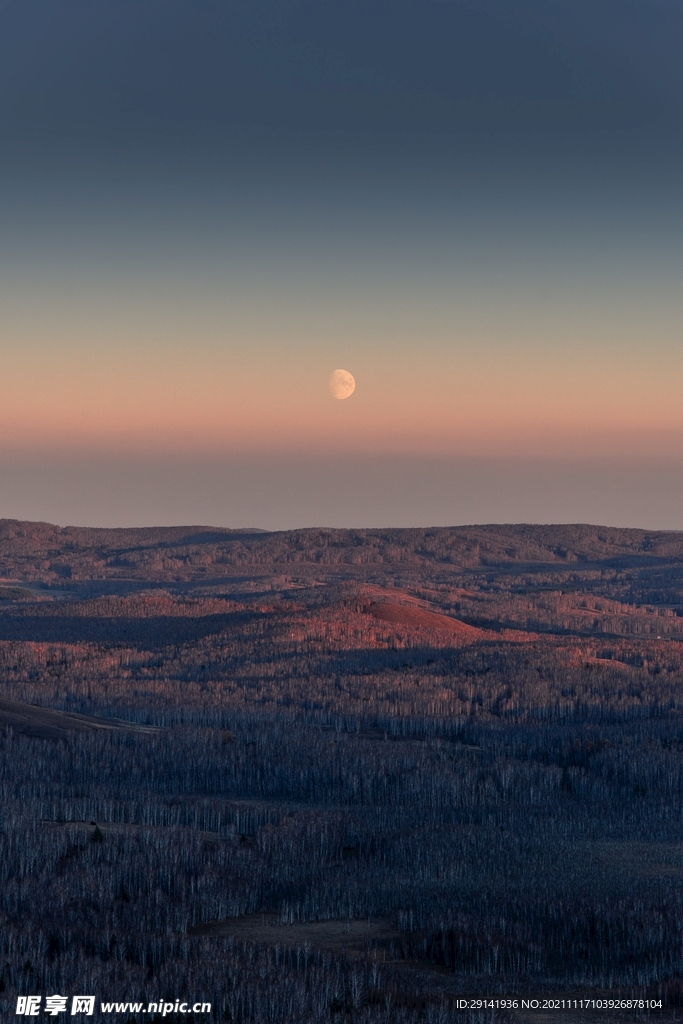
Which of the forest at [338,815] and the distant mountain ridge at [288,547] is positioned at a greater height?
the distant mountain ridge at [288,547]

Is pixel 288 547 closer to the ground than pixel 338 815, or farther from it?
→ farther from it

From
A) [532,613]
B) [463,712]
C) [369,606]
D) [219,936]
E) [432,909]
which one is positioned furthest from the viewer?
[532,613]

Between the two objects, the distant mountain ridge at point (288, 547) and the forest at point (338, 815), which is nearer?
the forest at point (338, 815)

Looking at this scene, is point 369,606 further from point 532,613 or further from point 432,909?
point 432,909

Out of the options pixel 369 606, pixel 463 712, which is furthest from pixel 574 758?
pixel 369 606

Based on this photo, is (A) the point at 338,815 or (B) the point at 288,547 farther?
(B) the point at 288,547
